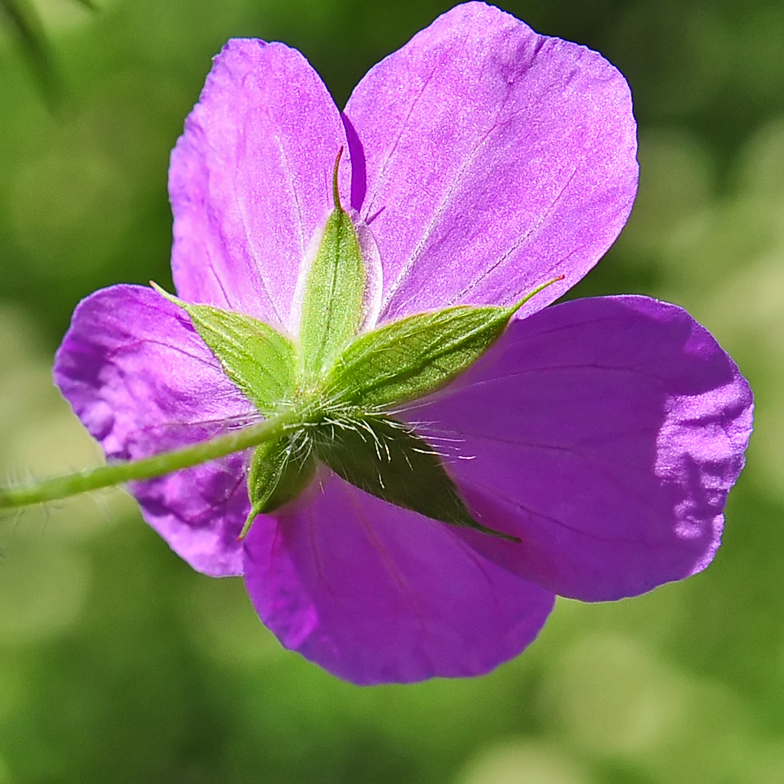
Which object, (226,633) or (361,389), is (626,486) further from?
(226,633)

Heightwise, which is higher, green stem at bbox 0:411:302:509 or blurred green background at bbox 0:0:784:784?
green stem at bbox 0:411:302:509

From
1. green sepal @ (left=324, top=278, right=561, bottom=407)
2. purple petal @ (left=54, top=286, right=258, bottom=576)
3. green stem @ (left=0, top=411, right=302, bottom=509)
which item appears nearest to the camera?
green stem @ (left=0, top=411, right=302, bottom=509)

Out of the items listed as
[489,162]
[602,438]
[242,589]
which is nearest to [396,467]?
[602,438]

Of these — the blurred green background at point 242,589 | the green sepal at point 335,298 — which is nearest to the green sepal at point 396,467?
the green sepal at point 335,298

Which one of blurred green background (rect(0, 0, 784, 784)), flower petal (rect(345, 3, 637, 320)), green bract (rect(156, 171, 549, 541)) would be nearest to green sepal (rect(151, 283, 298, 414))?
green bract (rect(156, 171, 549, 541))

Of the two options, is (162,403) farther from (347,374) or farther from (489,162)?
(489,162)

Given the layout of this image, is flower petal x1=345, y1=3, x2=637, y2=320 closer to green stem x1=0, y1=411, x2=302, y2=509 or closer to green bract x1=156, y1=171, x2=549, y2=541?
green bract x1=156, y1=171, x2=549, y2=541

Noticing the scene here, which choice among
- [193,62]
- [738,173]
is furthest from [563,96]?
[738,173]
